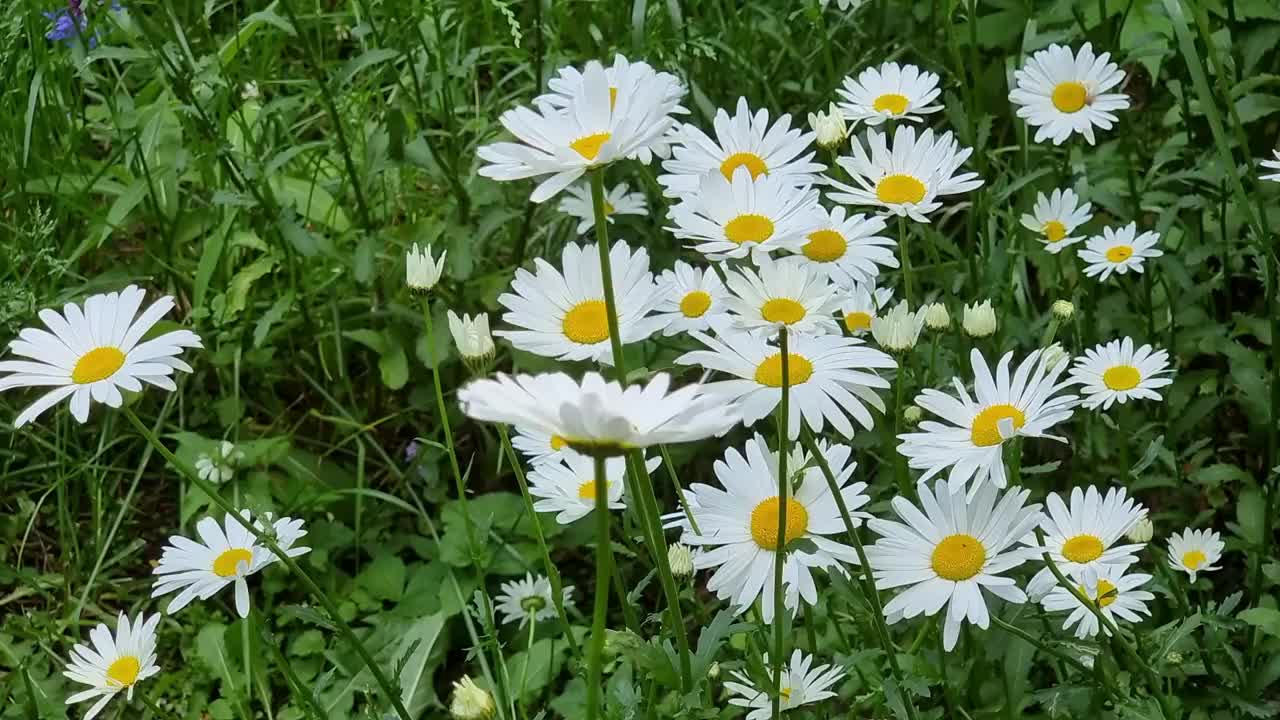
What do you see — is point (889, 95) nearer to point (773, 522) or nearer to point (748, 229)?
point (748, 229)

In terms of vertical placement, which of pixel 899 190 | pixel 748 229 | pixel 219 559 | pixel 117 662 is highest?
pixel 899 190

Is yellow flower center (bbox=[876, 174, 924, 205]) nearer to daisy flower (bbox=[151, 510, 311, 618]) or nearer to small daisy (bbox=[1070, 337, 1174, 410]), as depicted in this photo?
small daisy (bbox=[1070, 337, 1174, 410])

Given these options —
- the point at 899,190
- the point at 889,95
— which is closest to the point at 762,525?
the point at 899,190

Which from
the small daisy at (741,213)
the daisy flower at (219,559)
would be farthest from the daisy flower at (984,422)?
the daisy flower at (219,559)

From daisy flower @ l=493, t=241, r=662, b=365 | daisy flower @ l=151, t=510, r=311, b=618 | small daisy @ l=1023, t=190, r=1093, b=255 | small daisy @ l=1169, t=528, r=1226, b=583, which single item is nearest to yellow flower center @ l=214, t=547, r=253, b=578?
daisy flower @ l=151, t=510, r=311, b=618

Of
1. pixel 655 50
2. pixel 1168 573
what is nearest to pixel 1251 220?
pixel 1168 573
